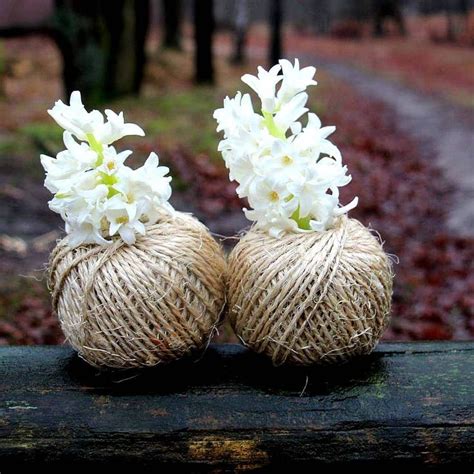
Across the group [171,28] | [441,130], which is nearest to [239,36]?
[171,28]

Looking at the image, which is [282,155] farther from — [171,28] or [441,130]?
[171,28]

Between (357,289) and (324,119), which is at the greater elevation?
(357,289)

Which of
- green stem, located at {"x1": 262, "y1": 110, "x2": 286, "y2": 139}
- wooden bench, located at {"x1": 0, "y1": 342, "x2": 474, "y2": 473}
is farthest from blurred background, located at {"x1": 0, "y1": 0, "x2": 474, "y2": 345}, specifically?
green stem, located at {"x1": 262, "y1": 110, "x2": 286, "y2": 139}

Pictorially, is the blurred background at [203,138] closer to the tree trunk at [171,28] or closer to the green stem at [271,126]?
the tree trunk at [171,28]

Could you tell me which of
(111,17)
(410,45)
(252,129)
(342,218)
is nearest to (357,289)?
(342,218)

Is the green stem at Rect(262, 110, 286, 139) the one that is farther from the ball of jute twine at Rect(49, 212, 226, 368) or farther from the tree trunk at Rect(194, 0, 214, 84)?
the tree trunk at Rect(194, 0, 214, 84)

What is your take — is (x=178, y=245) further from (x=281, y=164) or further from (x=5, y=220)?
(x=5, y=220)
